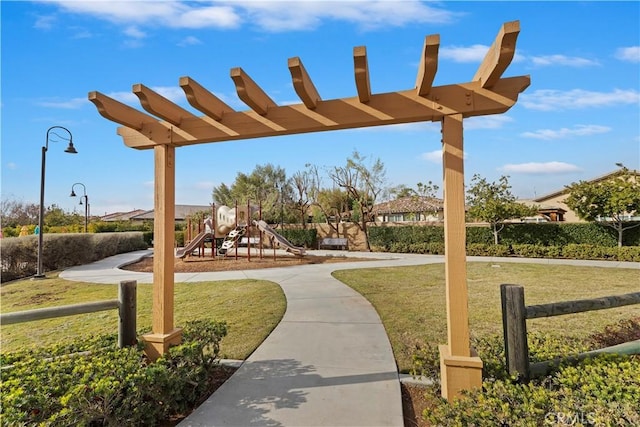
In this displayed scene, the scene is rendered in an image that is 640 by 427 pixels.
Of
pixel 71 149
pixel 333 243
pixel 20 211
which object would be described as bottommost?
pixel 333 243

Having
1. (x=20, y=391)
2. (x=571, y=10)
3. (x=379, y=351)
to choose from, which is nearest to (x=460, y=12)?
(x=571, y=10)

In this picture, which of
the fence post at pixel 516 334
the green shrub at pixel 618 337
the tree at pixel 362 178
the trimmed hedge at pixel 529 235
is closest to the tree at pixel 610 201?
the trimmed hedge at pixel 529 235

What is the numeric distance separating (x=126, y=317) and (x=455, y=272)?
2911 millimetres

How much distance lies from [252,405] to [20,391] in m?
1.53

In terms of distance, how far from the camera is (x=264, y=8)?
449cm

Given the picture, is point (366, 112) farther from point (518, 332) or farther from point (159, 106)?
point (518, 332)

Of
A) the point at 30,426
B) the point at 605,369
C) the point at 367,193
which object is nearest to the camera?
the point at 30,426

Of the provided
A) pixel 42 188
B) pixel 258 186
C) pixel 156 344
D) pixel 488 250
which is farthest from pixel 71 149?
pixel 258 186

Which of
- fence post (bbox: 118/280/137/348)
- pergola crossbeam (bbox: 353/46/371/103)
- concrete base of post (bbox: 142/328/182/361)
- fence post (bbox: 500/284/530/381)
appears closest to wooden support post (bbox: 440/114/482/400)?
fence post (bbox: 500/284/530/381)

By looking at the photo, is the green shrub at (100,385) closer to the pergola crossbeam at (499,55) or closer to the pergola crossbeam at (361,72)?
the pergola crossbeam at (361,72)

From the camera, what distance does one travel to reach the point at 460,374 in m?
2.37

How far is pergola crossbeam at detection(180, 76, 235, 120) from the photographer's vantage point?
237 cm

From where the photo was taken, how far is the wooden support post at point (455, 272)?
7.77 ft

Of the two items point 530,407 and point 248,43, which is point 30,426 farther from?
point 248,43
